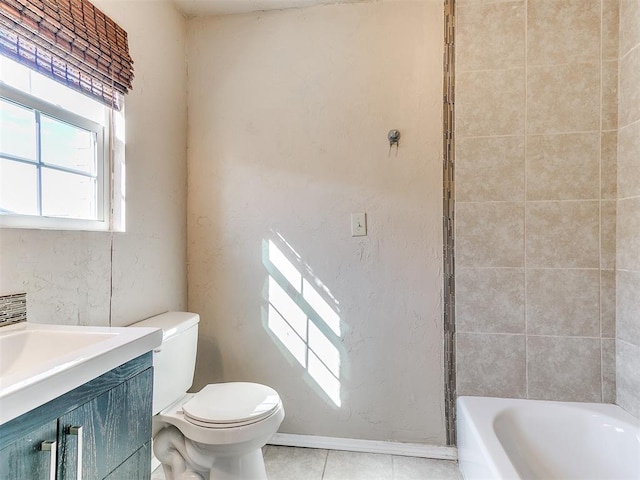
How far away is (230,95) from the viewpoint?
77.0 inches

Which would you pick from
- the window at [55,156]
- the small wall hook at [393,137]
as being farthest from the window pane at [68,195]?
the small wall hook at [393,137]

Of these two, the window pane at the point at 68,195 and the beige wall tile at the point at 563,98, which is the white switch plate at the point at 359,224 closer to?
the beige wall tile at the point at 563,98

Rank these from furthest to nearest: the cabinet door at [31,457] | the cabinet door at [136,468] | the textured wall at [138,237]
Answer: the textured wall at [138,237] < the cabinet door at [136,468] < the cabinet door at [31,457]

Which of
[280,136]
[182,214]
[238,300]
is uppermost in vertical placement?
[280,136]

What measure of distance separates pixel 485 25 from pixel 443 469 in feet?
7.06

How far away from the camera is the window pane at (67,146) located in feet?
4.10

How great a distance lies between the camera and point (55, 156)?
1289mm

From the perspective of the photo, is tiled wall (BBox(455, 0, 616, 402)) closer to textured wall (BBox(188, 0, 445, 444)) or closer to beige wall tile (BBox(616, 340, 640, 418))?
beige wall tile (BBox(616, 340, 640, 418))

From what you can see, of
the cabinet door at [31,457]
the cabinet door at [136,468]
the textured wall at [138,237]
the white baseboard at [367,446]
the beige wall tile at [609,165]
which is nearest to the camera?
the cabinet door at [31,457]

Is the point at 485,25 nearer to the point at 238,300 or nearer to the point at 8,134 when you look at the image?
the point at 238,300

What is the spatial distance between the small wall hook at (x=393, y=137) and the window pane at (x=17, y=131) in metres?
1.48

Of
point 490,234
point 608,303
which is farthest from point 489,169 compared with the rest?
point 608,303

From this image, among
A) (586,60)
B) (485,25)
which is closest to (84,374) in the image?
(485,25)

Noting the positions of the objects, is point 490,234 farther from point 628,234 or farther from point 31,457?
point 31,457
